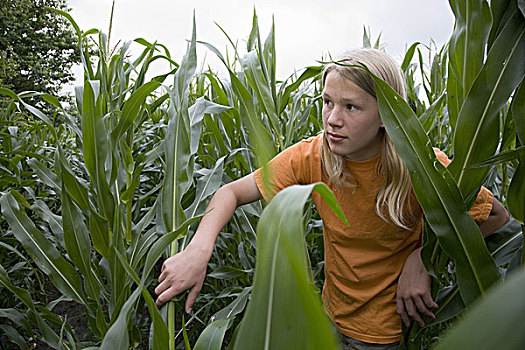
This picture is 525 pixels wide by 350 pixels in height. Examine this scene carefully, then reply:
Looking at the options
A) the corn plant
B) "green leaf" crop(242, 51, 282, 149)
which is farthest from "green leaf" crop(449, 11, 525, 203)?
"green leaf" crop(242, 51, 282, 149)

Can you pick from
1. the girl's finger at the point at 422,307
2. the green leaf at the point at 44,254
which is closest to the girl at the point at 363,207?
the girl's finger at the point at 422,307

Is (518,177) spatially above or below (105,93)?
below

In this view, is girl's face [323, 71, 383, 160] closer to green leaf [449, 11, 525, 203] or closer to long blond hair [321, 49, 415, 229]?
long blond hair [321, 49, 415, 229]

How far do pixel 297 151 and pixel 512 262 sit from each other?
23.2 inches

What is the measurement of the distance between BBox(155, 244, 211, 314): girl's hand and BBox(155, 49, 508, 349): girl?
3.7 inches

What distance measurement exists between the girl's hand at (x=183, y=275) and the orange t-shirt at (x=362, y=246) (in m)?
0.39

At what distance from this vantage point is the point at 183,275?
658mm

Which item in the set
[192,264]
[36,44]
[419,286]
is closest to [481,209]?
[419,286]

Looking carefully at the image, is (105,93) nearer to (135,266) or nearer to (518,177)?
(135,266)

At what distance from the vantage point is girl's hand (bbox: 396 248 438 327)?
2.63 ft

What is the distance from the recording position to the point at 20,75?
41.3ft

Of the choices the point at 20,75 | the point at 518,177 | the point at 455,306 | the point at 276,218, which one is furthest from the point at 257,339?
the point at 20,75

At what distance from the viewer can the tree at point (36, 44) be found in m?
12.4

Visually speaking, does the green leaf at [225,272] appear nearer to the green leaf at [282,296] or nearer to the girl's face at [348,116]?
the girl's face at [348,116]
